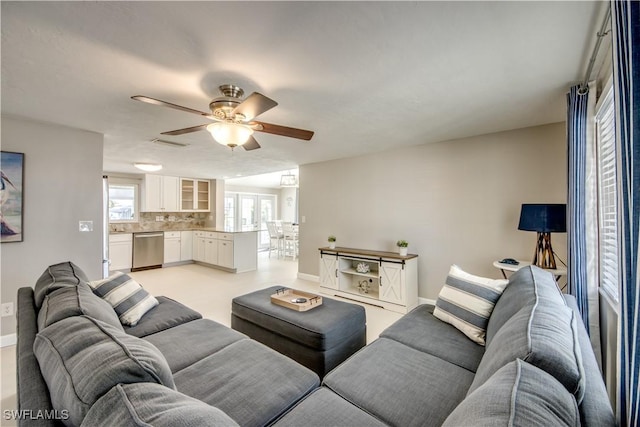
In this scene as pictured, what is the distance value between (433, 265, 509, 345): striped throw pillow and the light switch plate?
378 cm

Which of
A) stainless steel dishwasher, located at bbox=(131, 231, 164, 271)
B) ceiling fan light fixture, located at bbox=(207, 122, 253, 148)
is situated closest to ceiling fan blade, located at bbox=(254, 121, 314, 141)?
ceiling fan light fixture, located at bbox=(207, 122, 253, 148)

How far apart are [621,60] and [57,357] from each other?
1.87 meters

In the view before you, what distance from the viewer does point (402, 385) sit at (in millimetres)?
1363

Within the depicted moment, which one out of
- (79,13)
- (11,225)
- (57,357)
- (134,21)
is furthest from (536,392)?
(11,225)

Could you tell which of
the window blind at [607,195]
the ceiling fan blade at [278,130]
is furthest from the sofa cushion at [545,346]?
the ceiling fan blade at [278,130]

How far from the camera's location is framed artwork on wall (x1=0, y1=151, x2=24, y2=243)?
2653 mm

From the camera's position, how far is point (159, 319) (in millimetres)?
2090

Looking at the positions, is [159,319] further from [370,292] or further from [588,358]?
[370,292]

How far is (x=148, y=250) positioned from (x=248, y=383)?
592 centimetres

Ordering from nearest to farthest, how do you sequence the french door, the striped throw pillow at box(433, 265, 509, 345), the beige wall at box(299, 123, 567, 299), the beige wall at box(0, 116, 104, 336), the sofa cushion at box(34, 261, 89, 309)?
1. the sofa cushion at box(34, 261, 89, 309)
2. the striped throw pillow at box(433, 265, 509, 345)
3. the beige wall at box(0, 116, 104, 336)
4. the beige wall at box(299, 123, 567, 299)
5. the french door

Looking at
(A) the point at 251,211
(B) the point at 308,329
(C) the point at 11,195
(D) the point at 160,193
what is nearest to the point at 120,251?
(D) the point at 160,193

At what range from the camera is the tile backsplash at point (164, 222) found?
6348 millimetres

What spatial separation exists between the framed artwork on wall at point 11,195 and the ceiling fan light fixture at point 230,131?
2221 mm

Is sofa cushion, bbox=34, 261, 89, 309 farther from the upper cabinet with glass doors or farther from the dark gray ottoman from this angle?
the upper cabinet with glass doors
